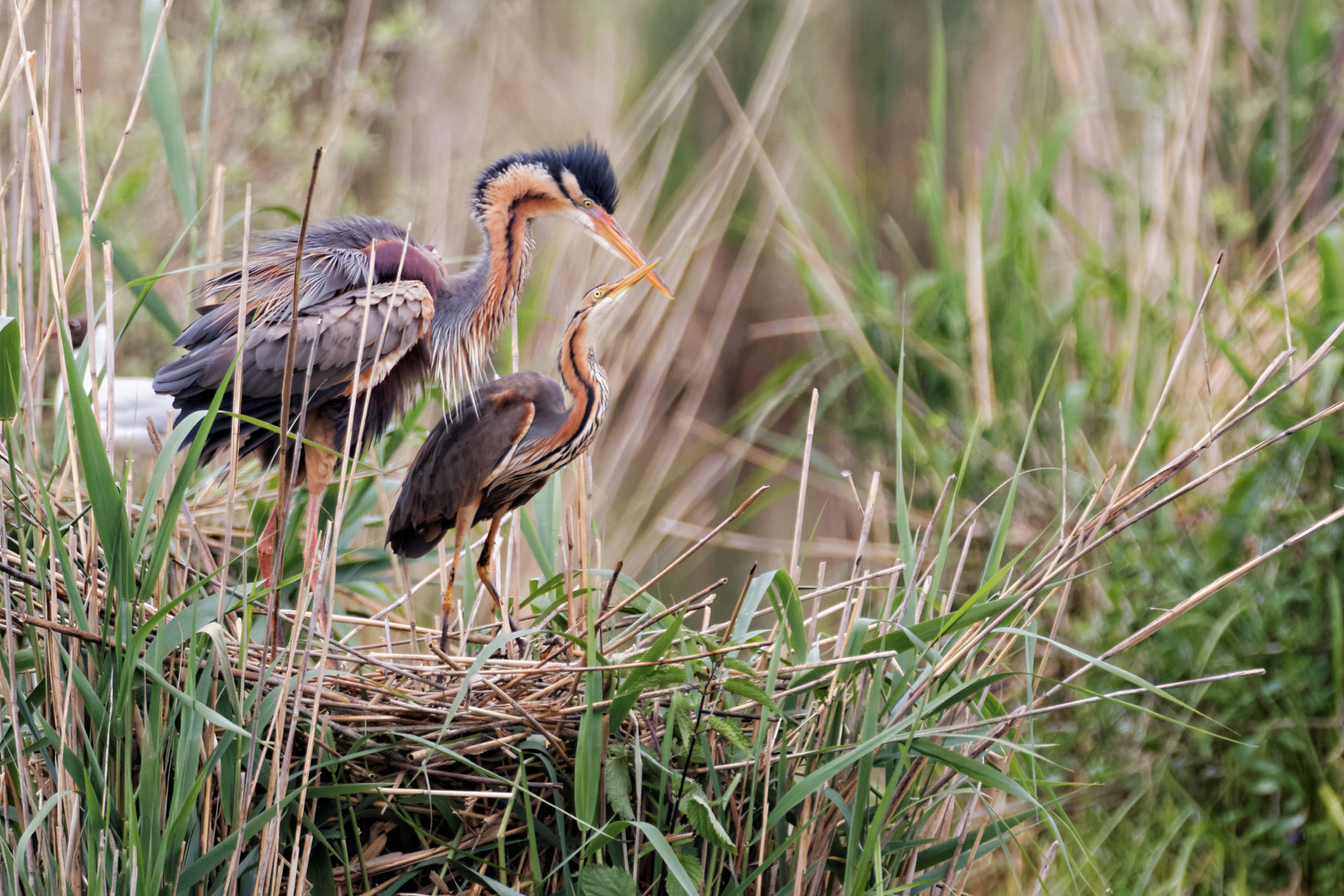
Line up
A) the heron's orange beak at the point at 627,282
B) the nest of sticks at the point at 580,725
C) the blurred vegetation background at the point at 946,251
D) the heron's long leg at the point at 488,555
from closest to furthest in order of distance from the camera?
1. the nest of sticks at the point at 580,725
2. the heron's orange beak at the point at 627,282
3. the heron's long leg at the point at 488,555
4. the blurred vegetation background at the point at 946,251

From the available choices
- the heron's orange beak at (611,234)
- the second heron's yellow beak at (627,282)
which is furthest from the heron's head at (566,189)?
the second heron's yellow beak at (627,282)

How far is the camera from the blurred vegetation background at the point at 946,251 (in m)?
2.34

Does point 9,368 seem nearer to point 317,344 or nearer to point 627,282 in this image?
point 317,344

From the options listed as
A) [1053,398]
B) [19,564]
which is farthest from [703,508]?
[19,564]

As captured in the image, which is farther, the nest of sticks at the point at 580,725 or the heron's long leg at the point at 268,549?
the heron's long leg at the point at 268,549

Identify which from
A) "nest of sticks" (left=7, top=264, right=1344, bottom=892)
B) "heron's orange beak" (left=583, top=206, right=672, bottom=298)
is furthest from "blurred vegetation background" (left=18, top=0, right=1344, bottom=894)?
"nest of sticks" (left=7, top=264, right=1344, bottom=892)

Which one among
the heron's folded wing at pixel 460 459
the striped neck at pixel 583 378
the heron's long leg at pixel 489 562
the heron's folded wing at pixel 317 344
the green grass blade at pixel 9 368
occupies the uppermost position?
the green grass blade at pixel 9 368

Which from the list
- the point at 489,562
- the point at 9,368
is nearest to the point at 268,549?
the point at 489,562

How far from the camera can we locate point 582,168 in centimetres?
173

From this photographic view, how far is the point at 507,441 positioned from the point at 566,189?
407 millimetres

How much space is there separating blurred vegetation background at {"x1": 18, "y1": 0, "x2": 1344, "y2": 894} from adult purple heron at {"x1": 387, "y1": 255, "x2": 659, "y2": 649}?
2.70 ft

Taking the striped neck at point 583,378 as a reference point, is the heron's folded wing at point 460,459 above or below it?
below

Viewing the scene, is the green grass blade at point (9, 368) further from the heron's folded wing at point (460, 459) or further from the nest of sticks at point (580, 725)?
the heron's folded wing at point (460, 459)

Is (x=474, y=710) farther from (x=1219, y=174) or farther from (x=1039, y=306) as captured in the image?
(x=1219, y=174)
